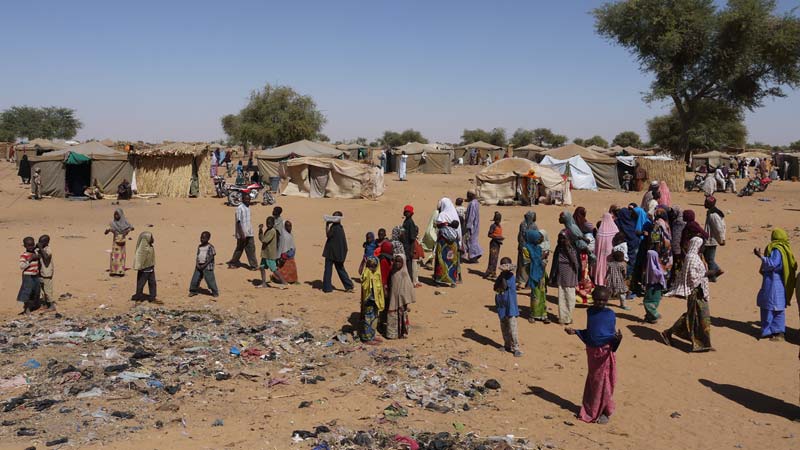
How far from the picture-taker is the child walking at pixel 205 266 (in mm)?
10398

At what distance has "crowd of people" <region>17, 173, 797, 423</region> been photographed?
8305mm

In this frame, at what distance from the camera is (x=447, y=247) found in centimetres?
1173

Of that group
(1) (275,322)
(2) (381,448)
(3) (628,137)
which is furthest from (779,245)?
(3) (628,137)

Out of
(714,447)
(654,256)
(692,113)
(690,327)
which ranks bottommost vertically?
(714,447)

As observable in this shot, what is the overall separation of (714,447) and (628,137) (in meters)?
86.0

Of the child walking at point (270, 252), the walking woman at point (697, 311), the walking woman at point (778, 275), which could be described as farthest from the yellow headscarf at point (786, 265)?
the child walking at point (270, 252)

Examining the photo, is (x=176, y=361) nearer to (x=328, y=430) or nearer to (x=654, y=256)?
(x=328, y=430)

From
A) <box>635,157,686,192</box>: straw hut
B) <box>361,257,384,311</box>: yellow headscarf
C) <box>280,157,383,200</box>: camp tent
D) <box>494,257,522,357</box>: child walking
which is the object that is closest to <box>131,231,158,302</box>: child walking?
<box>361,257,384,311</box>: yellow headscarf

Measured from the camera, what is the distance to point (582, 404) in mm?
6605

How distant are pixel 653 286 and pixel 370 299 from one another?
13.6 feet

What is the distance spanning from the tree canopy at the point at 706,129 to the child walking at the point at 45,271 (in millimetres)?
37069

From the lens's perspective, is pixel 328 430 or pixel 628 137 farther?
pixel 628 137

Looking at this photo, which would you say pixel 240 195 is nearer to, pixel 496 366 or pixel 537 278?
pixel 537 278

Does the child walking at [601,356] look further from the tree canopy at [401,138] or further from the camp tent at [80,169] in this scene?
the tree canopy at [401,138]
